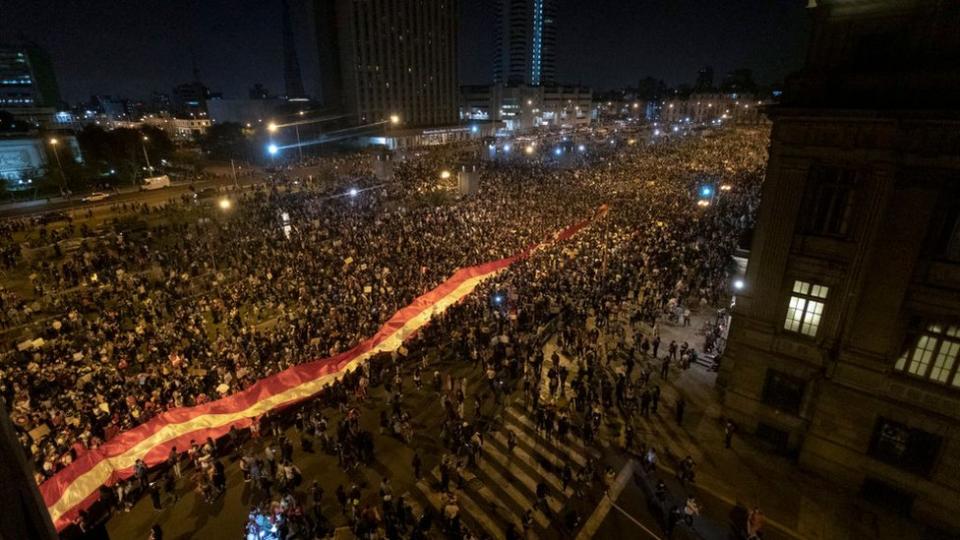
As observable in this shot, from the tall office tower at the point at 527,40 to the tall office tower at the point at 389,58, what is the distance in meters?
59.9

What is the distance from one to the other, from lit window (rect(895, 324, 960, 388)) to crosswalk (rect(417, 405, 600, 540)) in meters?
9.00

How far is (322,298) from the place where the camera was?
79.5ft

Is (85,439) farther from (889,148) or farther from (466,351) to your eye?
(889,148)

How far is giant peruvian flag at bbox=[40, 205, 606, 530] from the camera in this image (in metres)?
12.8

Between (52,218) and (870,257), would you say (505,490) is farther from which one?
(52,218)

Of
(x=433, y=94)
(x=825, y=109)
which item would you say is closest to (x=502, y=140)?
(x=433, y=94)

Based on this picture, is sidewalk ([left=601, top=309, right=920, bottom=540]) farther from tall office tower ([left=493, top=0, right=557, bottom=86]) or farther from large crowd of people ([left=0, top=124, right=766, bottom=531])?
tall office tower ([left=493, top=0, right=557, bottom=86])

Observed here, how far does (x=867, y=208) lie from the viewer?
1241 centimetres

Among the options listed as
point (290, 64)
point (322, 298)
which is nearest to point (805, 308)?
point (322, 298)

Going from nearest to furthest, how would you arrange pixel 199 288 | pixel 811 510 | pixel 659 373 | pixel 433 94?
pixel 811 510 → pixel 659 373 → pixel 199 288 → pixel 433 94

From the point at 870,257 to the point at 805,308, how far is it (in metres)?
2.33

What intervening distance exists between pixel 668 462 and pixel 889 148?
10730mm

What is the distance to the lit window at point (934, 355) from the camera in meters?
11.9

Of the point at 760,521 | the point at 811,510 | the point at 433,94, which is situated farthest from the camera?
the point at 433,94
